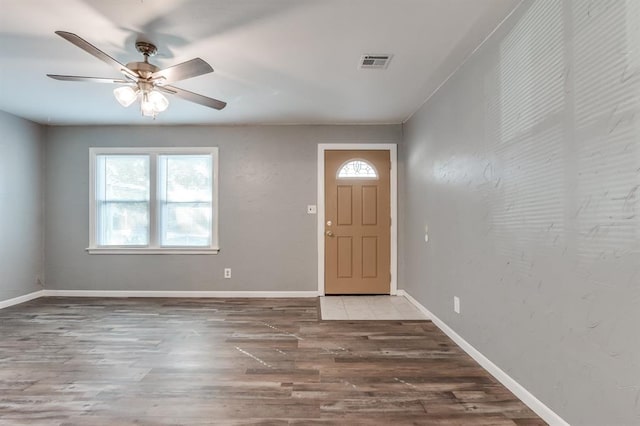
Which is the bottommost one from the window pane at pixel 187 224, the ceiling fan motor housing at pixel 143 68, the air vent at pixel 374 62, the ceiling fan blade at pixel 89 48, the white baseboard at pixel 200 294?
the white baseboard at pixel 200 294

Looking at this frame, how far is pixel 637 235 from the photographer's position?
1.32 meters

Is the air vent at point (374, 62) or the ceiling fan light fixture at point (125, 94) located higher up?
the air vent at point (374, 62)

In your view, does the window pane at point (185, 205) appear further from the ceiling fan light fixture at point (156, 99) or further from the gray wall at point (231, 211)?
the ceiling fan light fixture at point (156, 99)

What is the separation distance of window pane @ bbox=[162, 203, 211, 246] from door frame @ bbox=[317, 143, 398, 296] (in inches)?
62.2

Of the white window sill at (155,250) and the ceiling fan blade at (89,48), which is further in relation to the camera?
the white window sill at (155,250)

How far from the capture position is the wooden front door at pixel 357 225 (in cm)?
470

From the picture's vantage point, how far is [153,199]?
15.3 ft

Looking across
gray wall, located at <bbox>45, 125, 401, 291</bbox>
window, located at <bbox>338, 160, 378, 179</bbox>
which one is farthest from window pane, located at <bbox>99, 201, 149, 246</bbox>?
window, located at <bbox>338, 160, 378, 179</bbox>

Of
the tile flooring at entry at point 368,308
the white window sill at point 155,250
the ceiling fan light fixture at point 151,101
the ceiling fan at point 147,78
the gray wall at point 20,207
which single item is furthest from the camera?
the white window sill at point 155,250

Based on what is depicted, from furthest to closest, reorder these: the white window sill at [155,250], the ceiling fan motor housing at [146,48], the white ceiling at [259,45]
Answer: the white window sill at [155,250]
the ceiling fan motor housing at [146,48]
the white ceiling at [259,45]

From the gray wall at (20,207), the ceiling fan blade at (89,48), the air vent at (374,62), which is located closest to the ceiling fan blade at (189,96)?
the ceiling fan blade at (89,48)

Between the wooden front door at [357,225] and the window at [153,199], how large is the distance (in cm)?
162

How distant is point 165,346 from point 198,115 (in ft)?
9.09

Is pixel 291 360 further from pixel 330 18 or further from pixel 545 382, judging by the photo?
pixel 330 18
